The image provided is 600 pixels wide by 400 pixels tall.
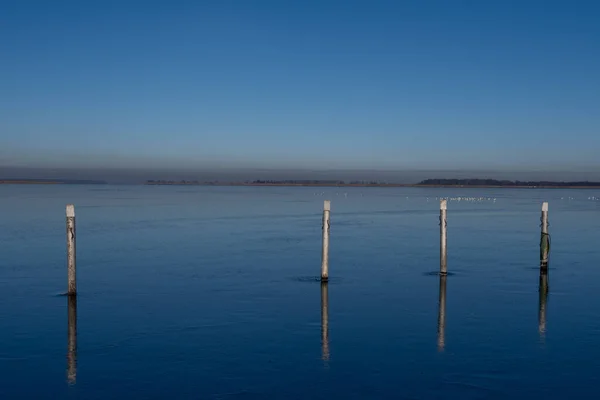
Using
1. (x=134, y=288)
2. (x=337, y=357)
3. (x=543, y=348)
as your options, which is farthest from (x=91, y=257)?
(x=543, y=348)

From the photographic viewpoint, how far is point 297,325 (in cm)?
1574

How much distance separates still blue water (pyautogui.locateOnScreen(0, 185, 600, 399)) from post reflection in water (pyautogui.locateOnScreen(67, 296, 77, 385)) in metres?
0.07

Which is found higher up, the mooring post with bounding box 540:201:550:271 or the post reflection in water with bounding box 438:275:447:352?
the mooring post with bounding box 540:201:550:271

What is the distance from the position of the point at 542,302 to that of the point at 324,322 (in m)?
6.81

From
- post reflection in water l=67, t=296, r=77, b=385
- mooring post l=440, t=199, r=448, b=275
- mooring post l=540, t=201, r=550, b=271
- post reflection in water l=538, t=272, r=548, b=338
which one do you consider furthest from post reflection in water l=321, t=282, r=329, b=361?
mooring post l=540, t=201, r=550, b=271

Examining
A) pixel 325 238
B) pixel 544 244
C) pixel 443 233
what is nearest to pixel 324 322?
pixel 325 238

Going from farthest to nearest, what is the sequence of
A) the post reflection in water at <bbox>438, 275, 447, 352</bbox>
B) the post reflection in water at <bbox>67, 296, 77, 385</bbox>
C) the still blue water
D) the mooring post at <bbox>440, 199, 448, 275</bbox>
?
the mooring post at <bbox>440, 199, 448, 275</bbox> < the post reflection in water at <bbox>438, 275, 447, 352</bbox> < the post reflection in water at <bbox>67, 296, 77, 385</bbox> < the still blue water

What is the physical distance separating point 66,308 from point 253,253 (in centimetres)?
1428

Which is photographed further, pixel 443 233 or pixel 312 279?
pixel 312 279

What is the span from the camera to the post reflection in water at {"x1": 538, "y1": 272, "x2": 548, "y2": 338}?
51.2 feet

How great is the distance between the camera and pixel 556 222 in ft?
179

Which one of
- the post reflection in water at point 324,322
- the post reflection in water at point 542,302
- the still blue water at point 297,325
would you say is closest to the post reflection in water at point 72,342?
the still blue water at point 297,325

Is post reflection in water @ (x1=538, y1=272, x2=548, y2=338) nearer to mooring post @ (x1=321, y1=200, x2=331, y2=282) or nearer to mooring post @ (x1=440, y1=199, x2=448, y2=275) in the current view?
mooring post @ (x1=440, y1=199, x2=448, y2=275)

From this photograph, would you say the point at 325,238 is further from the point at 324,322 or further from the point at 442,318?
the point at 442,318
